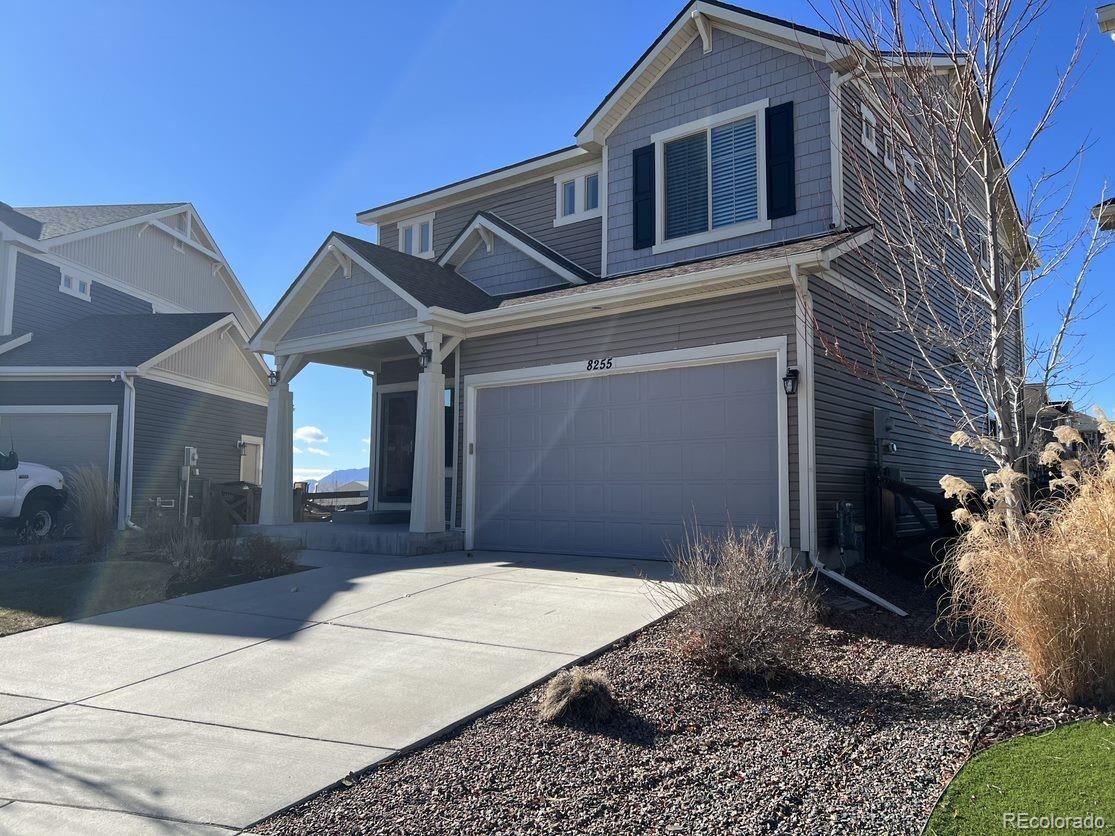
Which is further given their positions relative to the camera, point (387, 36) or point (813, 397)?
point (387, 36)

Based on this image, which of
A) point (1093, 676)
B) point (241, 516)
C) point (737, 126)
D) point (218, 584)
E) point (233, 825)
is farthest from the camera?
point (241, 516)

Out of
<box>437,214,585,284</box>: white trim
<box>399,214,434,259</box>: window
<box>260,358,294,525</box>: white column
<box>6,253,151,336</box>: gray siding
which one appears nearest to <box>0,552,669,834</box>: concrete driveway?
<box>260,358,294,525</box>: white column

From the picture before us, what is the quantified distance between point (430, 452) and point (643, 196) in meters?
4.94

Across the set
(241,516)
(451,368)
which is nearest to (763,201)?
(451,368)

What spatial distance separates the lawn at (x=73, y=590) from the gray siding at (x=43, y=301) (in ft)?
34.3

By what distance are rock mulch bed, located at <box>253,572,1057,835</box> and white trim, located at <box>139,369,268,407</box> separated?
46.9ft

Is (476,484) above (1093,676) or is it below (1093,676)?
above

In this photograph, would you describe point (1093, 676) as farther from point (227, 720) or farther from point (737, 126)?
point (737, 126)

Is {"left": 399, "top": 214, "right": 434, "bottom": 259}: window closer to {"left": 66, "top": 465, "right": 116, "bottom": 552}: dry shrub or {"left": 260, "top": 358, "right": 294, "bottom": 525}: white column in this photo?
{"left": 260, "top": 358, "right": 294, "bottom": 525}: white column

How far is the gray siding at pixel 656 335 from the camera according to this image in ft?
29.1

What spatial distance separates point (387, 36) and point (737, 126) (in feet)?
16.0

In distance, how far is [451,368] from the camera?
12258 mm

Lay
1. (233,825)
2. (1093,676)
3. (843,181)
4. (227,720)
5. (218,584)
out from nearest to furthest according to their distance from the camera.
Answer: (233,825) → (1093,676) → (227,720) → (218,584) → (843,181)

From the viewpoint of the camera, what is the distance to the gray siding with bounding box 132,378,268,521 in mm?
16297
